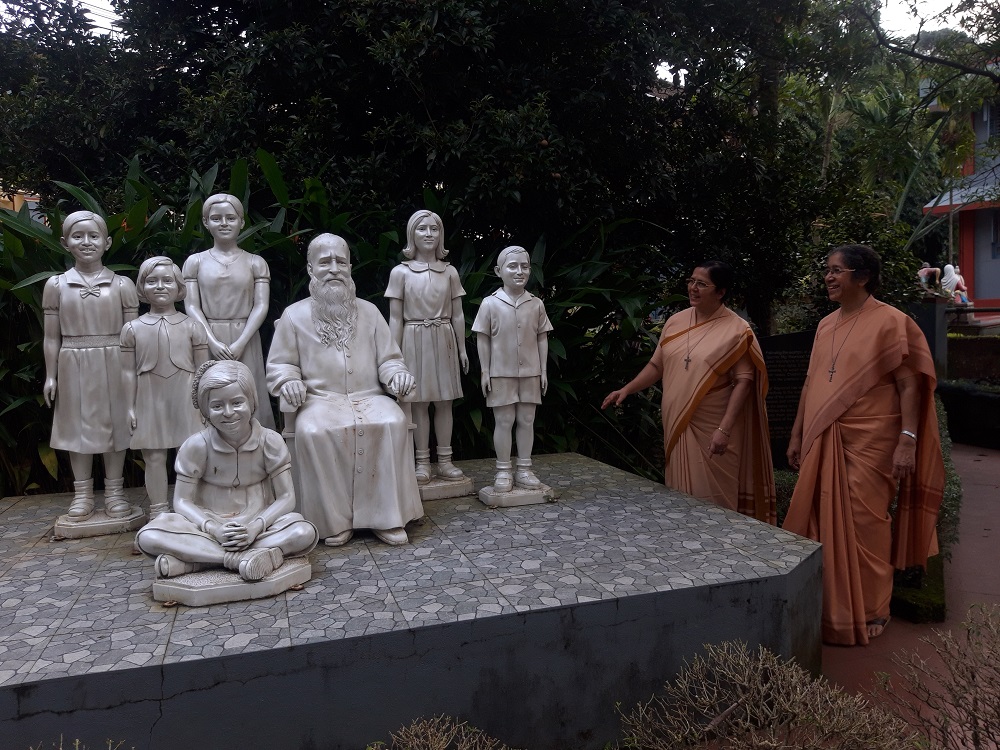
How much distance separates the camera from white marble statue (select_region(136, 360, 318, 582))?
328 cm

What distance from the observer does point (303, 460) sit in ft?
12.8

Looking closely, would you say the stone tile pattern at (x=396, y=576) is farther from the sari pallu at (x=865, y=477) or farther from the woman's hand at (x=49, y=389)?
the woman's hand at (x=49, y=389)

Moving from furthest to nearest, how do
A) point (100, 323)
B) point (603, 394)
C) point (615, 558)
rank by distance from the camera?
point (603, 394), point (100, 323), point (615, 558)

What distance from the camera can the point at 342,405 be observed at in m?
4.11

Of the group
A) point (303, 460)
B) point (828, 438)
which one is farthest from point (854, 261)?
point (303, 460)

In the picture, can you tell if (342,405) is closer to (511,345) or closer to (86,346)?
(511,345)

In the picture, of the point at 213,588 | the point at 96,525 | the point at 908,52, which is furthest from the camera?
the point at 908,52

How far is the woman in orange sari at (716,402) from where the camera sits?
14.7 ft

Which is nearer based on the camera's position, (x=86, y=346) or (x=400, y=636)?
(x=400, y=636)

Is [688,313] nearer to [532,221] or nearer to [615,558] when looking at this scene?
[615,558]

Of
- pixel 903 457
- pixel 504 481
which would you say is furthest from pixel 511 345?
pixel 903 457

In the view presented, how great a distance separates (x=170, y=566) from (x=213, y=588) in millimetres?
226

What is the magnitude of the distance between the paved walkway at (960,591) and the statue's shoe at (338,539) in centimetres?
240

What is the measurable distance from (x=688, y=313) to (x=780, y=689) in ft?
8.73
